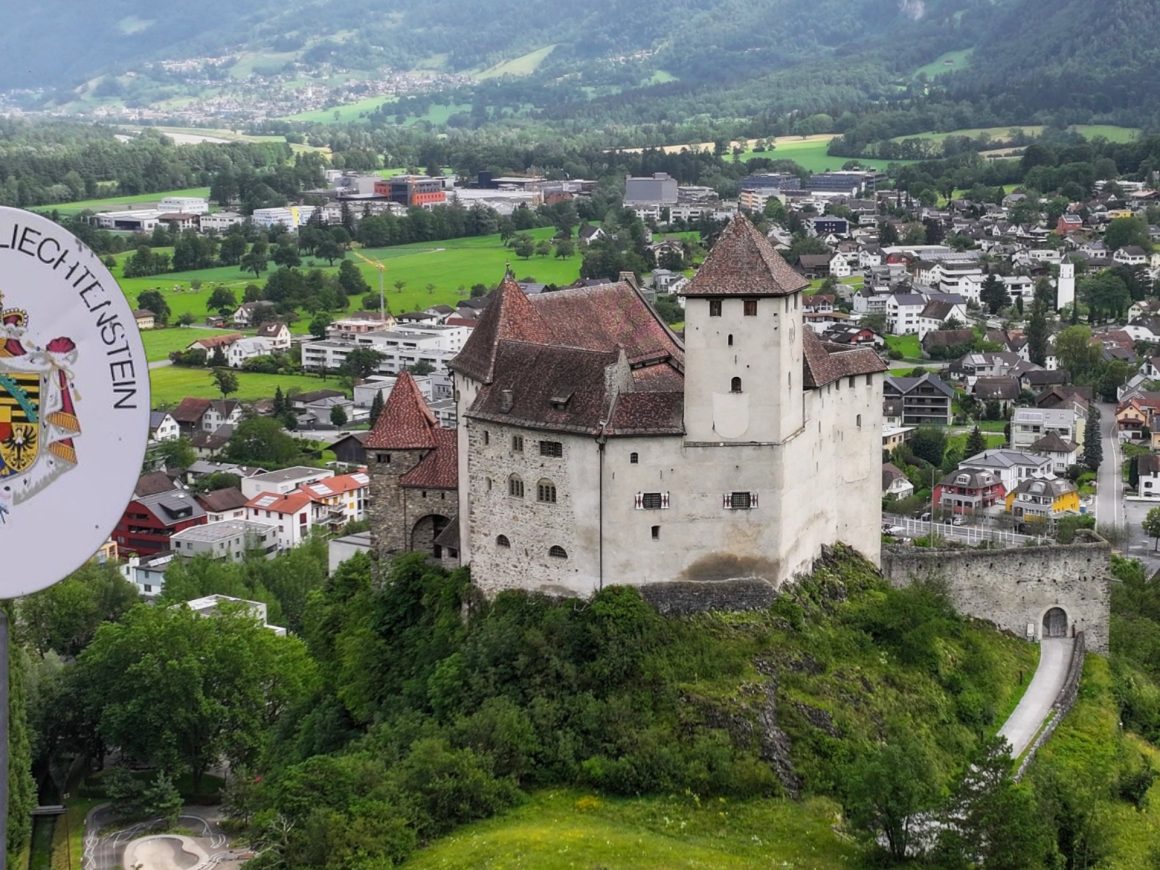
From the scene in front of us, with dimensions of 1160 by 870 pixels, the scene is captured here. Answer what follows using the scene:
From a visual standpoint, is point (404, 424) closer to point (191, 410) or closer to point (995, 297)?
point (191, 410)

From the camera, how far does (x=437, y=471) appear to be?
198 feet

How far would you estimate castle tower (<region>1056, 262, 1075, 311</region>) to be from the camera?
602 feet

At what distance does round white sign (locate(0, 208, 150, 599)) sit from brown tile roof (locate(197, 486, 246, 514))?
95617mm

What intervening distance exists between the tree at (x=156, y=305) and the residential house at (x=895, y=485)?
301 feet

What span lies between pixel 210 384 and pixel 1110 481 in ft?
259

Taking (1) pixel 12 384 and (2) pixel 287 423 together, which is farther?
(2) pixel 287 423

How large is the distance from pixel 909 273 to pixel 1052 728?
145 m

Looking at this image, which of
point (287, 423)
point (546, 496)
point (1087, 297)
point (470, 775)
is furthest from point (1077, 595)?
point (1087, 297)

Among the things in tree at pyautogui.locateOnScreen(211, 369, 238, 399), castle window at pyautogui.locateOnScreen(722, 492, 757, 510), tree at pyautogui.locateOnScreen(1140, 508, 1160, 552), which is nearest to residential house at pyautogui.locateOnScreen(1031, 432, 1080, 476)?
tree at pyautogui.locateOnScreen(1140, 508, 1160, 552)

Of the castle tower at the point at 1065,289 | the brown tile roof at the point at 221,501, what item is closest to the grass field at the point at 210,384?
the brown tile roof at the point at 221,501

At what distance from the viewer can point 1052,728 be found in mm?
56219

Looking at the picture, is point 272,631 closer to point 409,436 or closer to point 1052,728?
point 409,436

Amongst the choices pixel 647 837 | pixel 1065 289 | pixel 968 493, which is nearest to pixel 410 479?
pixel 647 837

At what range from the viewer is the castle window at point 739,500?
52406mm
